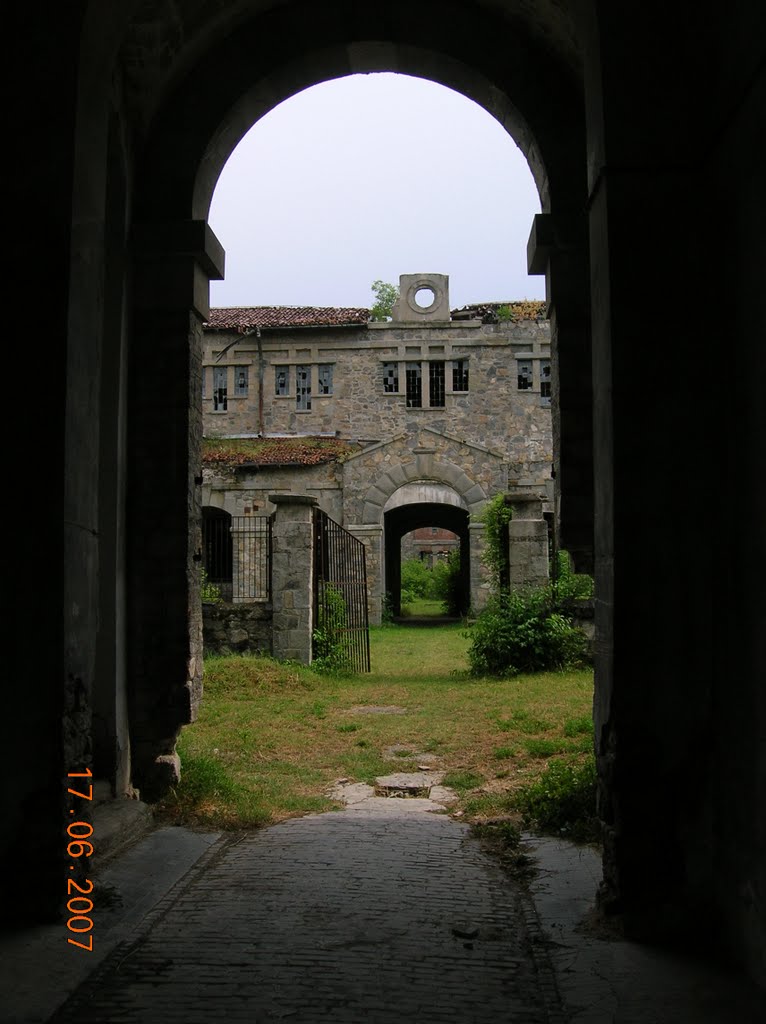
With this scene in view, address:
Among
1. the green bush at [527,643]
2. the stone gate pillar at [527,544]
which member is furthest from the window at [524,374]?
the green bush at [527,643]

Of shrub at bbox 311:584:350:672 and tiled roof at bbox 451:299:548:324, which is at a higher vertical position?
tiled roof at bbox 451:299:548:324

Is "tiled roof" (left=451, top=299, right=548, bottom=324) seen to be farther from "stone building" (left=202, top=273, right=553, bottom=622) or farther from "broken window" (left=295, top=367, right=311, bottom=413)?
"broken window" (left=295, top=367, right=311, bottom=413)

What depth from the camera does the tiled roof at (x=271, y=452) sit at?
2247 centimetres

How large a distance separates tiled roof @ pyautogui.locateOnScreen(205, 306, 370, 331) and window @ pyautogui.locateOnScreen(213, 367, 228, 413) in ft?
4.30

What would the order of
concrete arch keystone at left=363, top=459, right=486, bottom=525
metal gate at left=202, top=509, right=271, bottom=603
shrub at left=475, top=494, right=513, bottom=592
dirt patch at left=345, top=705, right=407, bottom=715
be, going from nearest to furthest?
dirt patch at left=345, top=705, right=407, bottom=715, shrub at left=475, top=494, right=513, bottom=592, metal gate at left=202, top=509, right=271, bottom=603, concrete arch keystone at left=363, top=459, right=486, bottom=525

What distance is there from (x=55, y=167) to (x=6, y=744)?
2.29 meters

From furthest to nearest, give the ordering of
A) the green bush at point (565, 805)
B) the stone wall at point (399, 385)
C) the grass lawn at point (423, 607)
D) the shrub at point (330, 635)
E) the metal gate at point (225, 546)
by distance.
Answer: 1. the stone wall at point (399, 385)
2. the grass lawn at point (423, 607)
3. the metal gate at point (225, 546)
4. the shrub at point (330, 635)
5. the green bush at point (565, 805)

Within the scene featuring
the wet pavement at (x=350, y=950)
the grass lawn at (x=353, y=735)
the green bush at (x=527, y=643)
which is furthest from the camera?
the green bush at (x=527, y=643)

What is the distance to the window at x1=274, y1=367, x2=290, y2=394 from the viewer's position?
27969 millimetres

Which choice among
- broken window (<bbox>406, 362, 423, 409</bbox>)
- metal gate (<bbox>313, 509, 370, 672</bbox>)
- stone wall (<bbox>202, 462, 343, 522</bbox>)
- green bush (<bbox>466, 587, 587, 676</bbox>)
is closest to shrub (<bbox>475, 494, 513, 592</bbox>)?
green bush (<bbox>466, 587, 587, 676</bbox>)

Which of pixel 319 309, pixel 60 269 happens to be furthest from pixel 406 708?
pixel 319 309

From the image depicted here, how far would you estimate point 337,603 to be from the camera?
13.0m

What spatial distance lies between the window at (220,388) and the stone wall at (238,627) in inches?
663

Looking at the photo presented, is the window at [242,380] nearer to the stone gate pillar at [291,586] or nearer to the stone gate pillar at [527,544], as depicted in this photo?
the stone gate pillar at [527,544]
